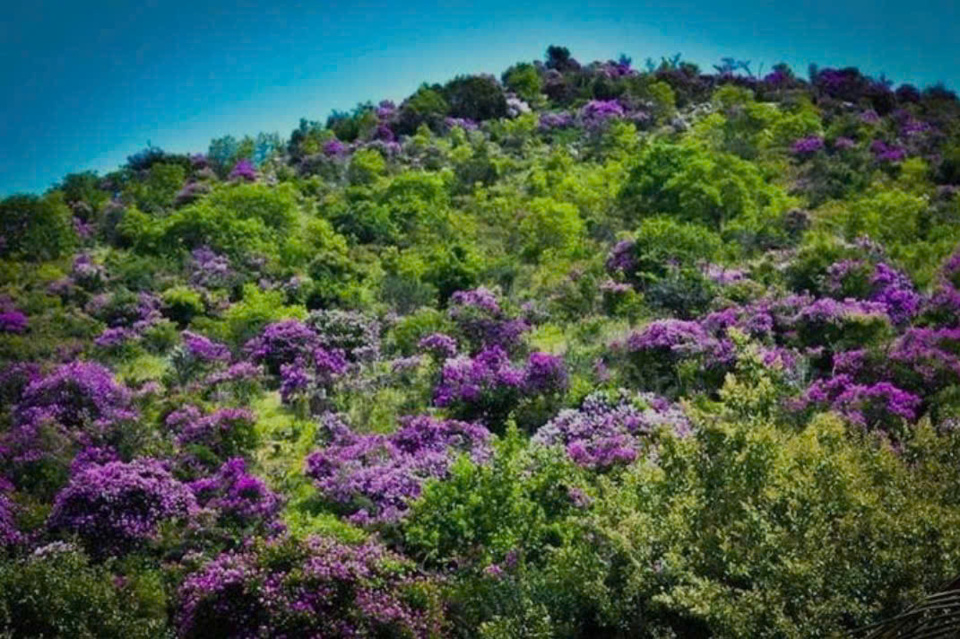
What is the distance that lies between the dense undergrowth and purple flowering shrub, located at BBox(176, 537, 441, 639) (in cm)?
5

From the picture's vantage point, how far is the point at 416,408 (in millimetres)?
21469

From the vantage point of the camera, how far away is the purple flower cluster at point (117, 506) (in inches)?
611

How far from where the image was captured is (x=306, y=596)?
1216cm

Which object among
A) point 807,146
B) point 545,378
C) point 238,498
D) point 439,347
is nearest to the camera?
point 238,498

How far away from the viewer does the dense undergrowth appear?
11.5 metres

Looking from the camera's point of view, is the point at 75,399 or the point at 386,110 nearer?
the point at 75,399

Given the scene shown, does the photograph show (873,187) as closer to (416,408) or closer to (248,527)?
(416,408)

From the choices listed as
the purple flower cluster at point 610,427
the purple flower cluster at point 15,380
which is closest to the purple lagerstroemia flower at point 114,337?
the purple flower cluster at point 15,380

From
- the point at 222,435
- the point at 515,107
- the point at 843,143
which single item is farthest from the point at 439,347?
the point at 515,107

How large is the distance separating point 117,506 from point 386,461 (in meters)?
5.10

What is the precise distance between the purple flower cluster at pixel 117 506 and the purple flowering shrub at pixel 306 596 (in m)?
3.13

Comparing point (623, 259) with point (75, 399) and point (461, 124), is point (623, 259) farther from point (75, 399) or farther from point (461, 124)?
point (461, 124)

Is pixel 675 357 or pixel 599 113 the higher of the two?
pixel 599 113

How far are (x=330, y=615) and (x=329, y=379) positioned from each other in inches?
454
